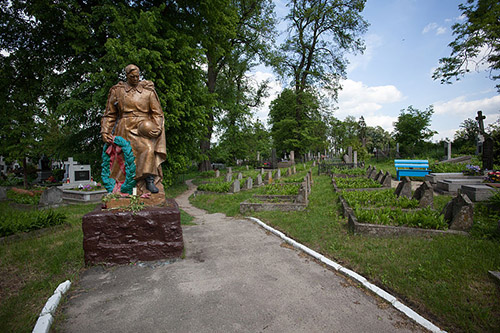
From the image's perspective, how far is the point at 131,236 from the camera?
12.2 ft

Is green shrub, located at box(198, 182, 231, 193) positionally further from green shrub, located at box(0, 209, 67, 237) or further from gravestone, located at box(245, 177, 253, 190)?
green shrub, located at box(0, 209, 67, 237)

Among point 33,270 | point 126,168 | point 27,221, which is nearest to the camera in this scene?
point 33,270

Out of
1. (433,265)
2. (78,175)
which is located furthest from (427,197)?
(78,175)

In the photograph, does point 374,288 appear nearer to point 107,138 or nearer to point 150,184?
point 150,184

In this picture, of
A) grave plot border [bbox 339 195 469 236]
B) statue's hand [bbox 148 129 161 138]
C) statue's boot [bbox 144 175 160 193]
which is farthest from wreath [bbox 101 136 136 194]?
grave plot border [bbox 339 195 469 236]

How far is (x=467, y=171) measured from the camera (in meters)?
10.4

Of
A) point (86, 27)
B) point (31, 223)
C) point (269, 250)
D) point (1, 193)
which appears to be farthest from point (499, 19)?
point (1, 193)

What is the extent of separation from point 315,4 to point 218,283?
31220 mm

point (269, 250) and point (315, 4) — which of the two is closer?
point (269, 250)

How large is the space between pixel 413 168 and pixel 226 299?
13.1 metres

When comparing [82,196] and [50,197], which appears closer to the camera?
[50,197]

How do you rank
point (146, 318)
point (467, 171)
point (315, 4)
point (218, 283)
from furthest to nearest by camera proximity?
point (315, 4)
point (467, 171)
point (218, 283)
point (146, 318)

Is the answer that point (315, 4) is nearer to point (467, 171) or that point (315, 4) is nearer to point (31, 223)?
point (467, 171)

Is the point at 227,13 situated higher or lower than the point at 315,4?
lower
